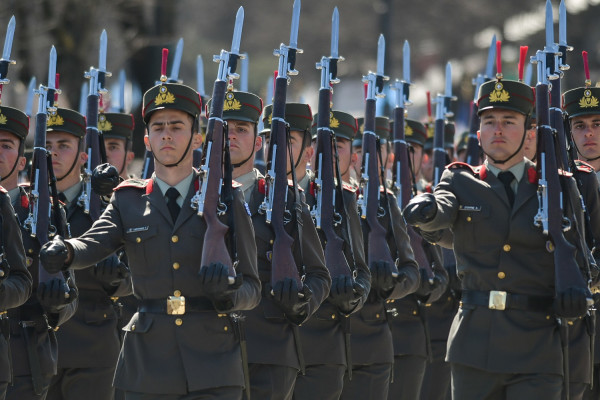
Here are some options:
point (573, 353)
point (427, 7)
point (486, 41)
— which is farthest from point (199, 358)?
point (427, 7)

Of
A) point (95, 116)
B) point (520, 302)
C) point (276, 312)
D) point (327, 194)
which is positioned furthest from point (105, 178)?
point (95, 116)

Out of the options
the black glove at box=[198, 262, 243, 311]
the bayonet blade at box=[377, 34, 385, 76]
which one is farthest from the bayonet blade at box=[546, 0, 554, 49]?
the black glove at box=[198, 262, 243, 311]

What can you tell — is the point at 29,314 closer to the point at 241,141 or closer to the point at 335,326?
the point at 241,141

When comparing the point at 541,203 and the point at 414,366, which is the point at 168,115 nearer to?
the point at 541,203

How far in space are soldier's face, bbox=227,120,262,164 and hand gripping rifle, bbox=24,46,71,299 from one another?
126cm

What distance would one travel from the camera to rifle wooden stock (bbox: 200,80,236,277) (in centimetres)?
704

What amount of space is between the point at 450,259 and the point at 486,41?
3105 centimetres

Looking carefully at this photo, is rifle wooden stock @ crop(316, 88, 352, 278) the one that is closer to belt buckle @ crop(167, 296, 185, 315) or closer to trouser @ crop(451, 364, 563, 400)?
trouser @ crop(451, 364, 563, 400)

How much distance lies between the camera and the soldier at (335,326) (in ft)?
30.0

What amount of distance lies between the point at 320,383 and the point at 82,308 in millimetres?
1850

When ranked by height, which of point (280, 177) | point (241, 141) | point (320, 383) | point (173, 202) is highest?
point (241, 141)

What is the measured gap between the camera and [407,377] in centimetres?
1116

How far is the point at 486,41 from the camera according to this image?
42.2 metres

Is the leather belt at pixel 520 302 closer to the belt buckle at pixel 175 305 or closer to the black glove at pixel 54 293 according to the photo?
the belt buckle at pixel 175 305
